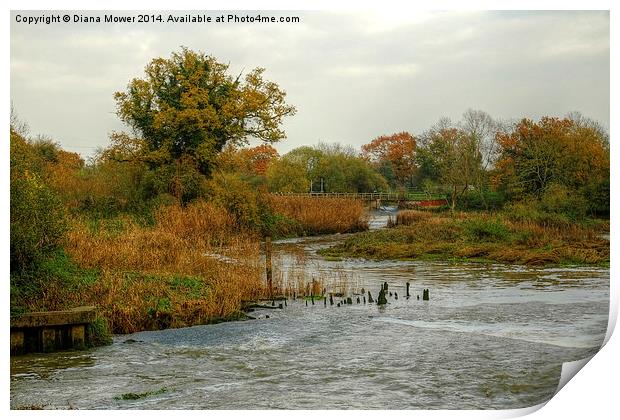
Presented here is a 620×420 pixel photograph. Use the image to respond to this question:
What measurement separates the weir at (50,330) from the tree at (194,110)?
11564 mm

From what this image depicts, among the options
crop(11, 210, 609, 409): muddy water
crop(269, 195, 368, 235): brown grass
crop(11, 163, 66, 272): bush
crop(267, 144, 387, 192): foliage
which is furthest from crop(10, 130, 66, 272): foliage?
crop(267, 144, 387, 192): foliage

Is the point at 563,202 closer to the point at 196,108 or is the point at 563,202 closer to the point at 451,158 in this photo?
the point at 196,108

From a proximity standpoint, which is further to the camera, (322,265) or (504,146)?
(504,146)

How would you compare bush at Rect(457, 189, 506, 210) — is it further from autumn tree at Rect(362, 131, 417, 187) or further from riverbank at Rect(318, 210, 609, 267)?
autumn tree at Rect(362, 131, 417, 187)

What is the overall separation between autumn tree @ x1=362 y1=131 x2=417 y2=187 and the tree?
2502 centimetres

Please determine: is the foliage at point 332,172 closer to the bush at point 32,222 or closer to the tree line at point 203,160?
the tree line at point 203,160

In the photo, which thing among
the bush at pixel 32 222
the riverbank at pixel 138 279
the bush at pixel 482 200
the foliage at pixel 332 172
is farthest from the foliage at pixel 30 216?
the foliage at pixel 332 172

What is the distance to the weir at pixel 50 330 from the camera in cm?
1064

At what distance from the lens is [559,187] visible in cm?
2266

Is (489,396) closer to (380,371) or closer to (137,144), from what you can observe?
(380,371)

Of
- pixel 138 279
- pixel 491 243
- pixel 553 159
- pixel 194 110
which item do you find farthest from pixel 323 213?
pixel 138 279

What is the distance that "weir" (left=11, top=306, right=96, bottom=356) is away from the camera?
1064cm

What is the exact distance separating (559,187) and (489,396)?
579 inches

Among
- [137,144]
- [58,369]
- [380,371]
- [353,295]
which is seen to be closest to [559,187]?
[353,295]
